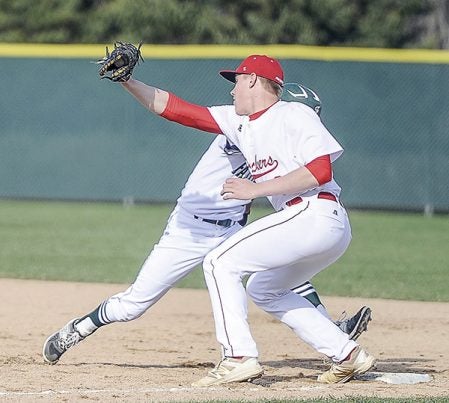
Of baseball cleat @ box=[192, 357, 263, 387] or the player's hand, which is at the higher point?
the player's hand

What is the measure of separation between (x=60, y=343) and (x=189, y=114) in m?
1.45

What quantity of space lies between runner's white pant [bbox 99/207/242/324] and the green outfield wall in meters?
9.65

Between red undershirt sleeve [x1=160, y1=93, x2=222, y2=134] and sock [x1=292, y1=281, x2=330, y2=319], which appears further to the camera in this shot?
sock [x1=292, y1=281, x2=330, y2=319]

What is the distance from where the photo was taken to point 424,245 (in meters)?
12.8

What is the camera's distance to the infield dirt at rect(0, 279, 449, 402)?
17.5ft

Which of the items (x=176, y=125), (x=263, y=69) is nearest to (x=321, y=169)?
(x=263, y=69)

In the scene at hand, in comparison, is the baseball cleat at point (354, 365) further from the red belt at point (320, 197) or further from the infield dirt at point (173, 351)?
the red belt at point (320, 197)

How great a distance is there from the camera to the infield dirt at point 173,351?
17.5 feet

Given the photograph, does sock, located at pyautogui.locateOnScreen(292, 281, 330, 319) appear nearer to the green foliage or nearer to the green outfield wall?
the green outfield wall

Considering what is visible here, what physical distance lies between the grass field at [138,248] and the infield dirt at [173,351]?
62 cm

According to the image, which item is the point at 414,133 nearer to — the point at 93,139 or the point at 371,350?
the point at 93,139

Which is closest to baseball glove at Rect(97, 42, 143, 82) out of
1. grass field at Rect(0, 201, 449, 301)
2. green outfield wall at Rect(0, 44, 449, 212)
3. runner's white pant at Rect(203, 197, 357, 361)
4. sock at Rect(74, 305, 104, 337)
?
runner's white pant at Rect(203, 197, 357, 361)

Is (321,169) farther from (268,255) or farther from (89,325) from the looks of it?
(89,325)

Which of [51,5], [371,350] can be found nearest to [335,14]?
[51,5]
